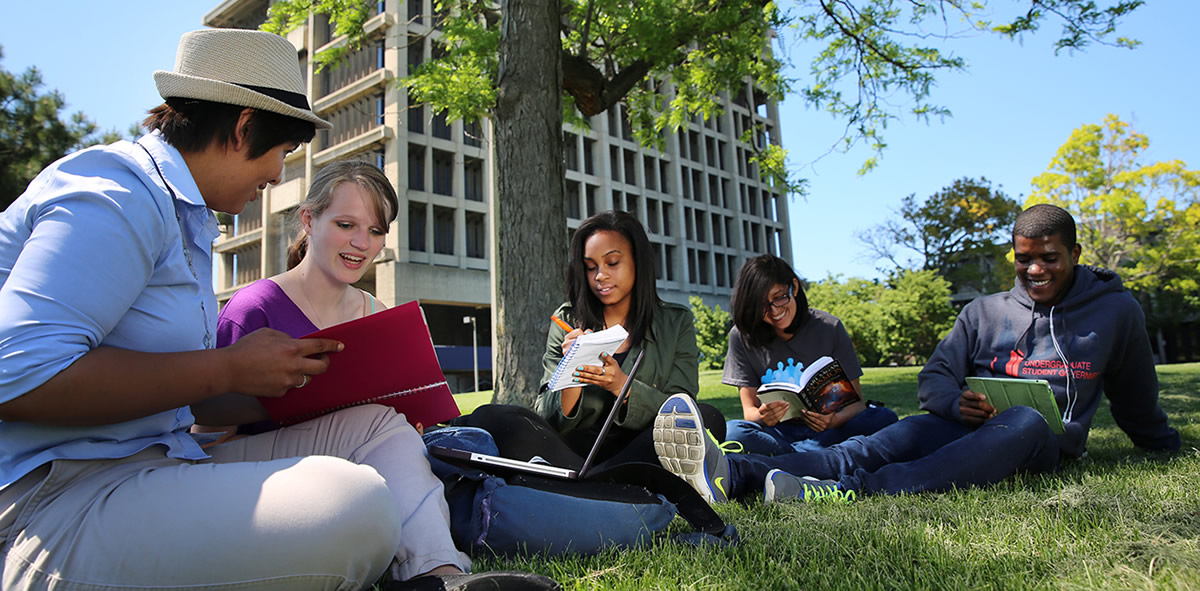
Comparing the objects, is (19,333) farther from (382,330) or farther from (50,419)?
(382,330)

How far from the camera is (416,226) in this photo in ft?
91.7

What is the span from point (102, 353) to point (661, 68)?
7481mm

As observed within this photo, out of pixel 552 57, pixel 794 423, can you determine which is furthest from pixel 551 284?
pixel 794 423

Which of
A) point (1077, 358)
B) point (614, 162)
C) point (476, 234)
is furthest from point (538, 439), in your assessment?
point (614, 162)

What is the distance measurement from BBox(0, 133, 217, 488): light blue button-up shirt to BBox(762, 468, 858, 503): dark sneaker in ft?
6.15

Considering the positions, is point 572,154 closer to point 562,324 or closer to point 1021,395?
point 562,324

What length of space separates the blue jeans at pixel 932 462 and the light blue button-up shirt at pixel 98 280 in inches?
78.3

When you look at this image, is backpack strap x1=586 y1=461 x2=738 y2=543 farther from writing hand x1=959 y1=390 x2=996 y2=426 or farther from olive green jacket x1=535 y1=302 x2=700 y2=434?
writing hand x1=959 y1=390 x2=996 y2=426

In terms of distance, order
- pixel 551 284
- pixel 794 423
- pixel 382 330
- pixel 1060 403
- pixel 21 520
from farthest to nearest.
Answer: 1. pixel 551 284
2. pixel 794 423
3. pixel 1060 403
4. pixel 382 330
5. pixel 21 520

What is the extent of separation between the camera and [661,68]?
26.6 ft

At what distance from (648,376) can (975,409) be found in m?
1.38

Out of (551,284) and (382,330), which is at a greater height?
(551,284)

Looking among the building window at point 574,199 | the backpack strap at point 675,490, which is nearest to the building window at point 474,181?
the building window at point 574,199

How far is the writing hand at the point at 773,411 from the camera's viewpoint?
361 cm
